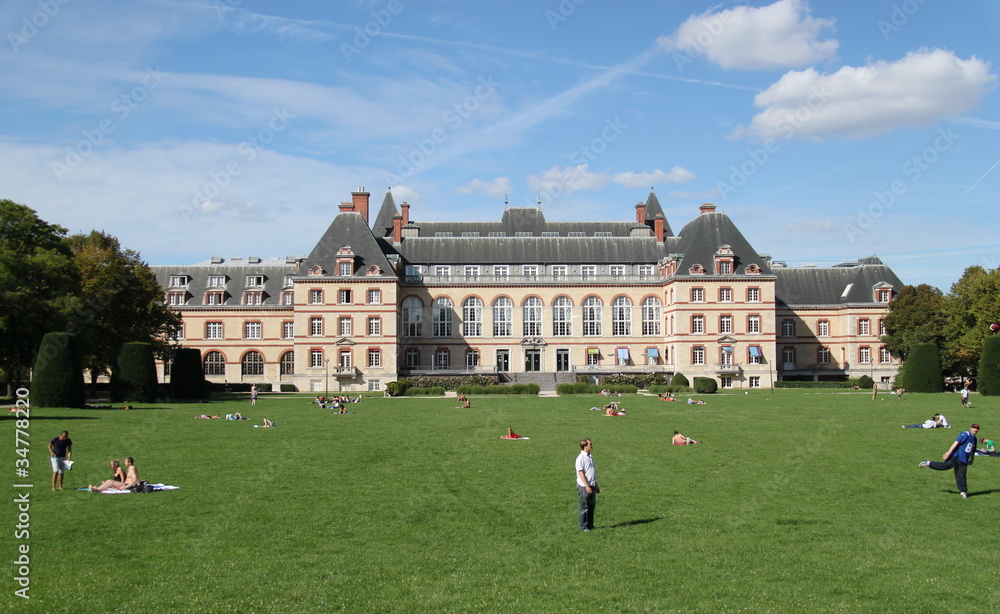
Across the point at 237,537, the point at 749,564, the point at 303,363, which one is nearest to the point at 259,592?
the point at 237,537

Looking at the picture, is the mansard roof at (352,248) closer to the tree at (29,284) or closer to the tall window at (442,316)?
the tall window at (442,316)

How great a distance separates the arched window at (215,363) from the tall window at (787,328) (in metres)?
53.9

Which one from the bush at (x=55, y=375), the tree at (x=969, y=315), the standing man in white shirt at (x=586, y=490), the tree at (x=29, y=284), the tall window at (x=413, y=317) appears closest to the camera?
the standing man in white shirt at (x=586, y=490)

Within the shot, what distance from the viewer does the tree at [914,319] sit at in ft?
208

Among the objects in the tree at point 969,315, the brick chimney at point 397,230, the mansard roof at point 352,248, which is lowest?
the tree at point 969,315

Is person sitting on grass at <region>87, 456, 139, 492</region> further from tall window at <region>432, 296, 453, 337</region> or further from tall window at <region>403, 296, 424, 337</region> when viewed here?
tall window at <region>432, 296, 453, 337</region>

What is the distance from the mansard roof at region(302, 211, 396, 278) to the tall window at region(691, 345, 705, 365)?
2719cm

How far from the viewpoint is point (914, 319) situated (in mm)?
66000

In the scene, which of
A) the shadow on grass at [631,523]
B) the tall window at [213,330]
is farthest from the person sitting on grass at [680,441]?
the tall window at [213,330]

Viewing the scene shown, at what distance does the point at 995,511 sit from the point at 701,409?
Result: 24.4 meters

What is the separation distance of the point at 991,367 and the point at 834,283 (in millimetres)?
30939

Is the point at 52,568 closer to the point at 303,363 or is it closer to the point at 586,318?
the point at 303,363

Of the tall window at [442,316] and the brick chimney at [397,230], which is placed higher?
the brick chimney at [397,230]

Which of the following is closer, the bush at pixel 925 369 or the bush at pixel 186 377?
the bush at pixel 186 377
